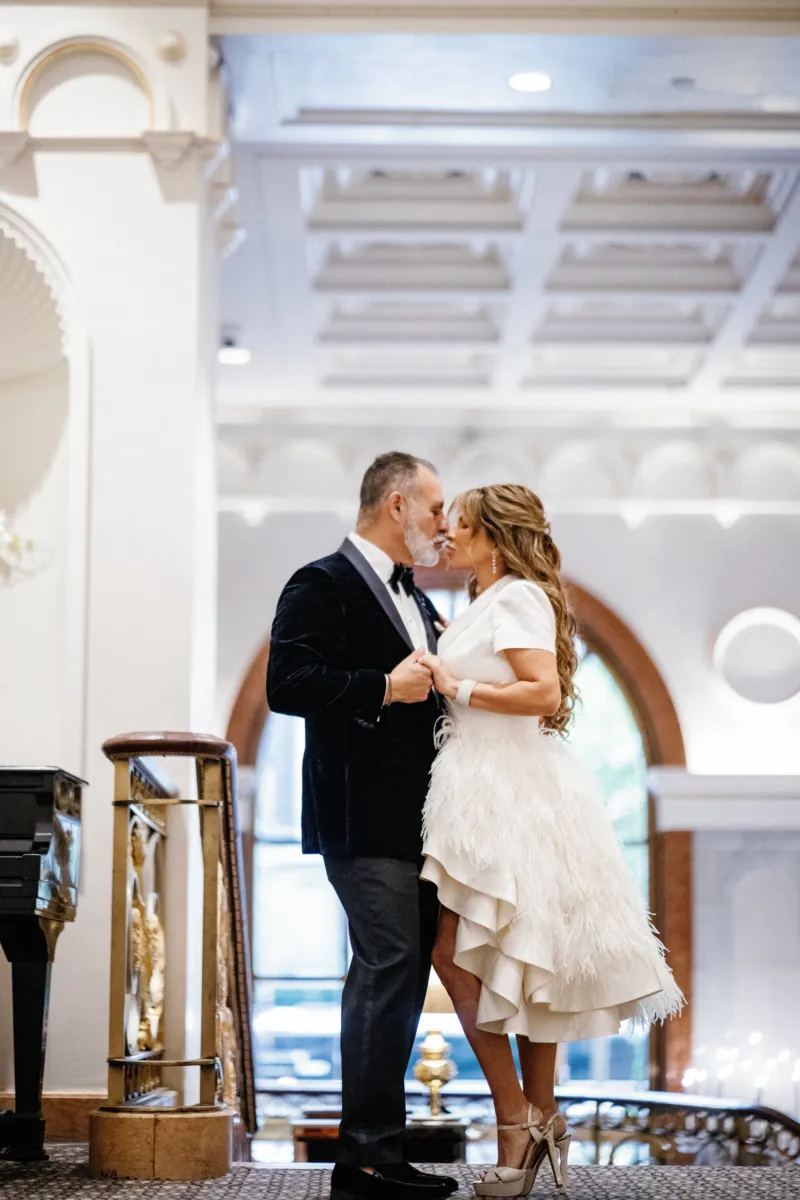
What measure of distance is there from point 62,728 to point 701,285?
17.1 feet

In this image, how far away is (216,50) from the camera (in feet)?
19.0

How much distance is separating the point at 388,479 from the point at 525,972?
1.22 m

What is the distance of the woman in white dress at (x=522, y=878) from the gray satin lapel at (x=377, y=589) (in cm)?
12

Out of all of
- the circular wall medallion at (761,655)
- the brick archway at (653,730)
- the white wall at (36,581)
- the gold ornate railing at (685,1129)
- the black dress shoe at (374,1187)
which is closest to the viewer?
the black dress shoe at (374,1187)

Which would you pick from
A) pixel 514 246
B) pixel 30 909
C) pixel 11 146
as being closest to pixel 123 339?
pixel 11 146

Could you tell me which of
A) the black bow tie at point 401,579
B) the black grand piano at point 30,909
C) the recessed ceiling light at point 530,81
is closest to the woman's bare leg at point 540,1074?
the black bow tie at point 401,579

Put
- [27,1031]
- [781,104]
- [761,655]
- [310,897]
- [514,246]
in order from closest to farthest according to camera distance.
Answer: [27,1031], [781,104], [514,246], [761,655], [310,897]

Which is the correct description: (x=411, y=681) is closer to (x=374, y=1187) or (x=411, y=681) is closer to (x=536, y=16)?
(x=374, y=1187)

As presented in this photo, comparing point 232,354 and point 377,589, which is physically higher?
point 232,354

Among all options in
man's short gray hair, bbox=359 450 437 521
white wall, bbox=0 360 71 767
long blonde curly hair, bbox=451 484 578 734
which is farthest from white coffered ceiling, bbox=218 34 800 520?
long blonde curly hair, bbox=451 484 578 734

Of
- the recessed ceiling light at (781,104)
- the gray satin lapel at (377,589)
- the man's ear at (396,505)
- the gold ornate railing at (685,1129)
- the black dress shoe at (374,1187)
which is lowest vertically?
the gold ornate railing at (685,1129)

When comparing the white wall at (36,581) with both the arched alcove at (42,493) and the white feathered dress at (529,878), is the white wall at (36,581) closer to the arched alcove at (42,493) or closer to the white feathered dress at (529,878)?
the arched alcove at (42,493)

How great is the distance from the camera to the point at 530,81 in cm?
628

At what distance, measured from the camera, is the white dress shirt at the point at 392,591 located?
3.67 meters
